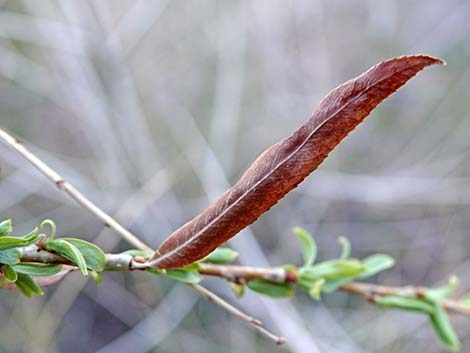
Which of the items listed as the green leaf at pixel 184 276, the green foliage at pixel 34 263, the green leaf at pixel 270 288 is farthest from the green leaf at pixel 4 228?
the green leaf at pixel 270 288

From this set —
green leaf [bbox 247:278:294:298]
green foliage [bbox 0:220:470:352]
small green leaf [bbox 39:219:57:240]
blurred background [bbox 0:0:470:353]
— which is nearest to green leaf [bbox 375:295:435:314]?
green foliage [bbox 0:220:470:352]

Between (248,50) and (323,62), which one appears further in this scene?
(323,62)

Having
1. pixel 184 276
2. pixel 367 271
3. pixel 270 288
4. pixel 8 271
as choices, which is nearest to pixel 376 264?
pixel 367 271

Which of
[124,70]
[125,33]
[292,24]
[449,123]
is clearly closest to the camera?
[124,70]

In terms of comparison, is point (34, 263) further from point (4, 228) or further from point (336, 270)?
point (336, 270)

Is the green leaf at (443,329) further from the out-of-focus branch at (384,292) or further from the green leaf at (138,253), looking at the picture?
the green leaf at (138,253)

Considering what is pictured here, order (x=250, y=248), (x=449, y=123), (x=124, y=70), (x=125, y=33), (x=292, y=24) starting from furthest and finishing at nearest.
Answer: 1. (x=292, y=24)
2. (x=449, y=123)
3. (x=125, y=33)
4. (x=124, y=70)
5. (x=250, y=248)

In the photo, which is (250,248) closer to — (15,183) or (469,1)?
(15,183)

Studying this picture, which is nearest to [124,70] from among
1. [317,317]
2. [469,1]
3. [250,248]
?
[250,248]
